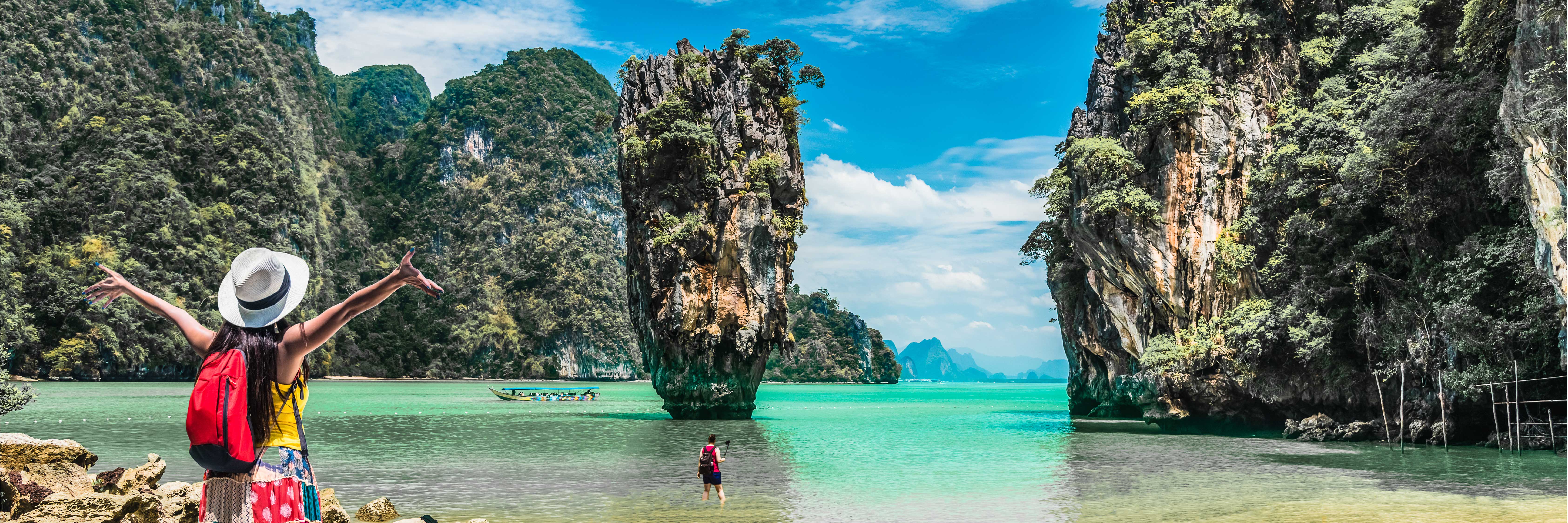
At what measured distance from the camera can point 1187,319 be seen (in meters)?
26.8

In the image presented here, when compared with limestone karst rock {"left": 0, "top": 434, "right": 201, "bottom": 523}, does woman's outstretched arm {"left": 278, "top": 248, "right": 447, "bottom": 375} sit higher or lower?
higher

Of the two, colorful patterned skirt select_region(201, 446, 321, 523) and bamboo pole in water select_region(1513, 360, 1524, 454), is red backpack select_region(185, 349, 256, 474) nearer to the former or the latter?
colorful patterned skirt select_region(201, 446, 321, 523)

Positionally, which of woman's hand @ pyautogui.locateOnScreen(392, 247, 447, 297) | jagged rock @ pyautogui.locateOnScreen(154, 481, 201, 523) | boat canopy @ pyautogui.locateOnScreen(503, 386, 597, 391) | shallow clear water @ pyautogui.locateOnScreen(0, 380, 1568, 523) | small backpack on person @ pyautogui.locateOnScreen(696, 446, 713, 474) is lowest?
shallow clear water @ pyautogui.locateOnScreen(0, 380, 1568, 523)

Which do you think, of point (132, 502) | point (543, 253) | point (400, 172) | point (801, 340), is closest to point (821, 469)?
point (132, 502)

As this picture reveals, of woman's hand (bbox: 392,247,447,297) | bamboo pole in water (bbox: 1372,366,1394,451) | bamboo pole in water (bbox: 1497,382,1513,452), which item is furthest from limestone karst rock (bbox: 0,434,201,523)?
bamboo pole in water (bbox: 1372,366,1394,451)

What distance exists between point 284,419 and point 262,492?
310 millimetres

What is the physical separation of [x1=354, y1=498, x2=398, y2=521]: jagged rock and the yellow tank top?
8402 millimetres

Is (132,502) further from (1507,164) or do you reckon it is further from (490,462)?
(1507,164)

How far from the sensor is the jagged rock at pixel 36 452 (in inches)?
390

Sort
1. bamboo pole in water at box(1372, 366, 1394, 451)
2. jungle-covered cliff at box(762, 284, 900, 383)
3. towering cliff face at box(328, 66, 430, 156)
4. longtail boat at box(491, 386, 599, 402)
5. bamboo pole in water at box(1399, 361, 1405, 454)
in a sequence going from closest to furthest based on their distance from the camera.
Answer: bamboo pole in water at box(1399, 361, 1405, 454), bamboo pole in water at box(1372, 366, 1394, 451), longtail boat at box(491, 386, 599, 402), jungle-covered cliff at box(762, 284, 900, 383), towering cliff face at box(328, 66, 430, 156)

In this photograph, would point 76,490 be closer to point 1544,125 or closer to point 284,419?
point 284,419

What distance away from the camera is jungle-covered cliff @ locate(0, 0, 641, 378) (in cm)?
5797

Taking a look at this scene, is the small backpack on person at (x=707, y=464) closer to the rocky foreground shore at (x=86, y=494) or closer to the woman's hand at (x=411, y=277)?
the rocky foreground shore at (x=86, y=494)

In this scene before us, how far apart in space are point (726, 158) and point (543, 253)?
71.1 m
